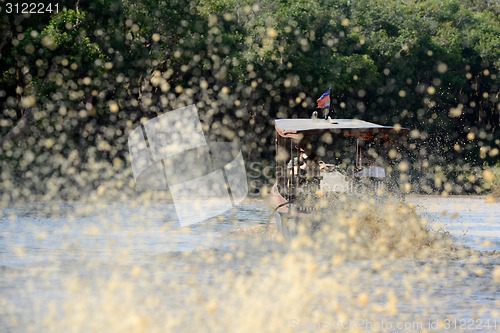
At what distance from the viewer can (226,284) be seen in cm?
1094

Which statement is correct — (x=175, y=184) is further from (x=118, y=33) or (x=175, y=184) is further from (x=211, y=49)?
(x=118, y=33)

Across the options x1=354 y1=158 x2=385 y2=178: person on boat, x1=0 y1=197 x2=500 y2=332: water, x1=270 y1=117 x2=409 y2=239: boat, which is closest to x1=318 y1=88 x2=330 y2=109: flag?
x1=270 y1=117 x2=409 y2=239: boat

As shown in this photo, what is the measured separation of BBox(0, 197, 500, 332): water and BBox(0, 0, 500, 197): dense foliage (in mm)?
8479

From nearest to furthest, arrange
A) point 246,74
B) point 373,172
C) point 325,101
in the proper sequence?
point 373,172 → point 325,101 → point 246,74

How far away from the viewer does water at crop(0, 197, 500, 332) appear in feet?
27.5

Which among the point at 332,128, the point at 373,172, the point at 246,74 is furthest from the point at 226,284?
the point at 246,74

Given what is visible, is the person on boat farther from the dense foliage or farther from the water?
the dense foliage

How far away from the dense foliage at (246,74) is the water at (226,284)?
8479 millimetres

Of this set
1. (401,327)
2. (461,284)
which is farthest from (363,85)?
(401,327)

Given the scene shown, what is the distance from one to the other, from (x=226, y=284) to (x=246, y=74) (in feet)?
74.2

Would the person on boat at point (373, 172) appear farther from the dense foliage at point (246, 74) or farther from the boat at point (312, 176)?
the dense foliage at point (246, 74)
